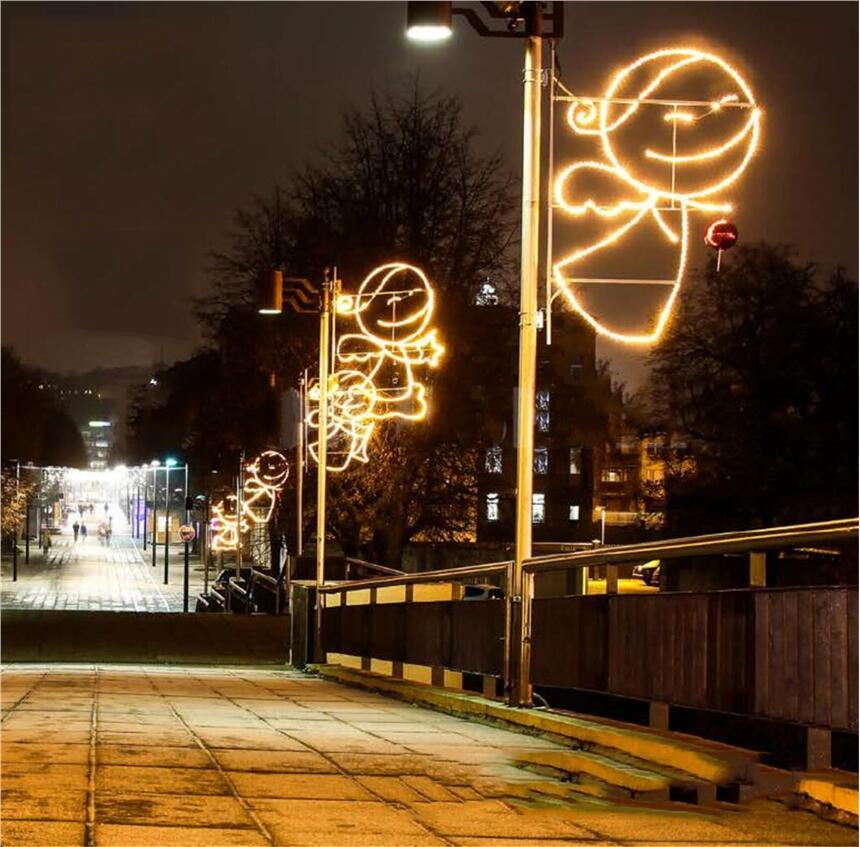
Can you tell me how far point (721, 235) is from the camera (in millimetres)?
13445

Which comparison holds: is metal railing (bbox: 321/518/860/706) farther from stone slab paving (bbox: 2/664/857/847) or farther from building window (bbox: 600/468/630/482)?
building window (bbox: 600/468/630/482)

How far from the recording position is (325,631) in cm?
2391

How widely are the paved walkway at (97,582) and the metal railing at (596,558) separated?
3655cm

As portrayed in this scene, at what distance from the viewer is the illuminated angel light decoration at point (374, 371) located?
30766mm

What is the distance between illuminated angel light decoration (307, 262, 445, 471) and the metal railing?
13.0 metres

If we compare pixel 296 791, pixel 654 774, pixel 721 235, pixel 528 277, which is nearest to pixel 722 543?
pixel 654 774

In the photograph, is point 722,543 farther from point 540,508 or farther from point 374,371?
point 540,508

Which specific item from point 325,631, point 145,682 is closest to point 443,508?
point 325,631

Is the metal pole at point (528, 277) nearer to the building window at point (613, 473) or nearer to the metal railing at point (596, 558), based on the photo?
the metal railing at point (596, 558)

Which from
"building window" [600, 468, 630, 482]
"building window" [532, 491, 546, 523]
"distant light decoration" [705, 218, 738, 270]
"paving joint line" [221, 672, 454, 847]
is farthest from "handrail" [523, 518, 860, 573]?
"building window" [532, 491, 546, 523]

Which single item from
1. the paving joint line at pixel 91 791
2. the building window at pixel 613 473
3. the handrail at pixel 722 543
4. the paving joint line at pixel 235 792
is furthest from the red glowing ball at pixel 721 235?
the building window at pixel 613 473

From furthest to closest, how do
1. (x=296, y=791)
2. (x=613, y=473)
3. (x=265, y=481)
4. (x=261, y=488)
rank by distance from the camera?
(x=613, y=473) < (x=265, y=481) < (x=261, y=488) < (x=296, y=791)

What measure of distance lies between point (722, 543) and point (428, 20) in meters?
6.18

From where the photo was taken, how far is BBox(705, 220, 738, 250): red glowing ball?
13.4m
